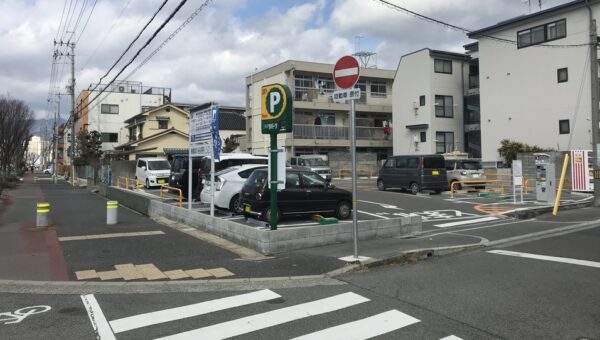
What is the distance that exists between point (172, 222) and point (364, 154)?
93.3 ft

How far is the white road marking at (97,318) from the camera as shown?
4827mm

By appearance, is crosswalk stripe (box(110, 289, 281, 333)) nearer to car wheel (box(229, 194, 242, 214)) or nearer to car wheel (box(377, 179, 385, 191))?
car wheel (box(229, 194, 242, 214))

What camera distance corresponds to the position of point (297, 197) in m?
12.2

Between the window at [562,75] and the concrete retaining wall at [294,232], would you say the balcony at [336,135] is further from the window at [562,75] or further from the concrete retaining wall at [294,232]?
the concrete retaining wall at [294,232]

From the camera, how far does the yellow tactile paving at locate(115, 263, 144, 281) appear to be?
742 centimetres

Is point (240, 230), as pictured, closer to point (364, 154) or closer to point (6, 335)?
point (6, 335)

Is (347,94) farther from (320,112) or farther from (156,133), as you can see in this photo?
(156,133)

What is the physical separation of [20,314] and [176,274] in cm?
241

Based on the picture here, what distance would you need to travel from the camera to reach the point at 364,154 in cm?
4084

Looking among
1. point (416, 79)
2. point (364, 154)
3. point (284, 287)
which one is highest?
point (416, 79)

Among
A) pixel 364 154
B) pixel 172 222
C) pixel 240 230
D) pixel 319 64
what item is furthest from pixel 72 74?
pixel 240 230

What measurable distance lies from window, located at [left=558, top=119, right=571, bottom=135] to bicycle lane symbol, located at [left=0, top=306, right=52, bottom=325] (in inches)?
1121

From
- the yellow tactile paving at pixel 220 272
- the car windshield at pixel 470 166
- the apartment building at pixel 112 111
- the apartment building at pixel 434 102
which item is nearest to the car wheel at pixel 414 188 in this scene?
the car windshield at pixel 470 166

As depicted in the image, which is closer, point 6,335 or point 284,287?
point 6,335
